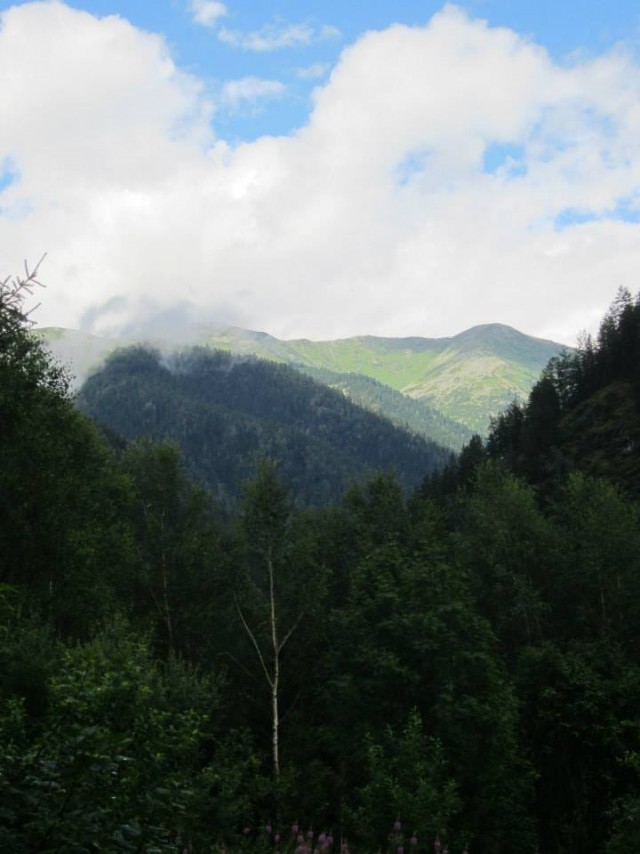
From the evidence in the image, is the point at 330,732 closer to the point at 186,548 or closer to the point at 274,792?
the point at 274,792

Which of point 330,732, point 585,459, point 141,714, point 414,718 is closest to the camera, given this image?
point 141,714

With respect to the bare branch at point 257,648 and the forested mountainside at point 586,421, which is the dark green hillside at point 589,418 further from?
the bare branch at point 257,648

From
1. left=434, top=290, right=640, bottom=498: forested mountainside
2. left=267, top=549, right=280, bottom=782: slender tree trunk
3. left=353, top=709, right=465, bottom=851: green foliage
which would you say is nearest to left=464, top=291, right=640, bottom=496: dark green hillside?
left=434, top=290, right=640, bottom=498: forested mountainside

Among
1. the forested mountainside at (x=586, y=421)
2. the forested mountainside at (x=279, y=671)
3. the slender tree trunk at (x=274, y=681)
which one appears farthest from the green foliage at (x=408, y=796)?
the forested mountainside at (x=586, y=421)

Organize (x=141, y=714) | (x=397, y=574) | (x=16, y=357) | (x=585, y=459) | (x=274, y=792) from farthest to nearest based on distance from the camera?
(x=585, y=459), (x=397, y=574), (x=274, y=792), (x=16, y=357), (x=141, y=714)

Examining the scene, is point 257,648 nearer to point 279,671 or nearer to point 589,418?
point 279,671

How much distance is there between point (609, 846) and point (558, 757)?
A: 11930mm

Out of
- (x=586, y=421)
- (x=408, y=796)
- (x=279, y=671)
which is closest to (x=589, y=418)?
(x=586, y=421)

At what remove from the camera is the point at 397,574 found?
33125 millimetres

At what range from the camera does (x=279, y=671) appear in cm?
3253

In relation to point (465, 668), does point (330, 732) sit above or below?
below

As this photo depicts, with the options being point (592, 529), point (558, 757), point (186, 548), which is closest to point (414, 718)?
point (558, 757)

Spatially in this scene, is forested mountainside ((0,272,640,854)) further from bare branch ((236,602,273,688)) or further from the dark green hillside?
the dark green hillside

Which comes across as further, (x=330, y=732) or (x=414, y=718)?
(x=330, y=732)
